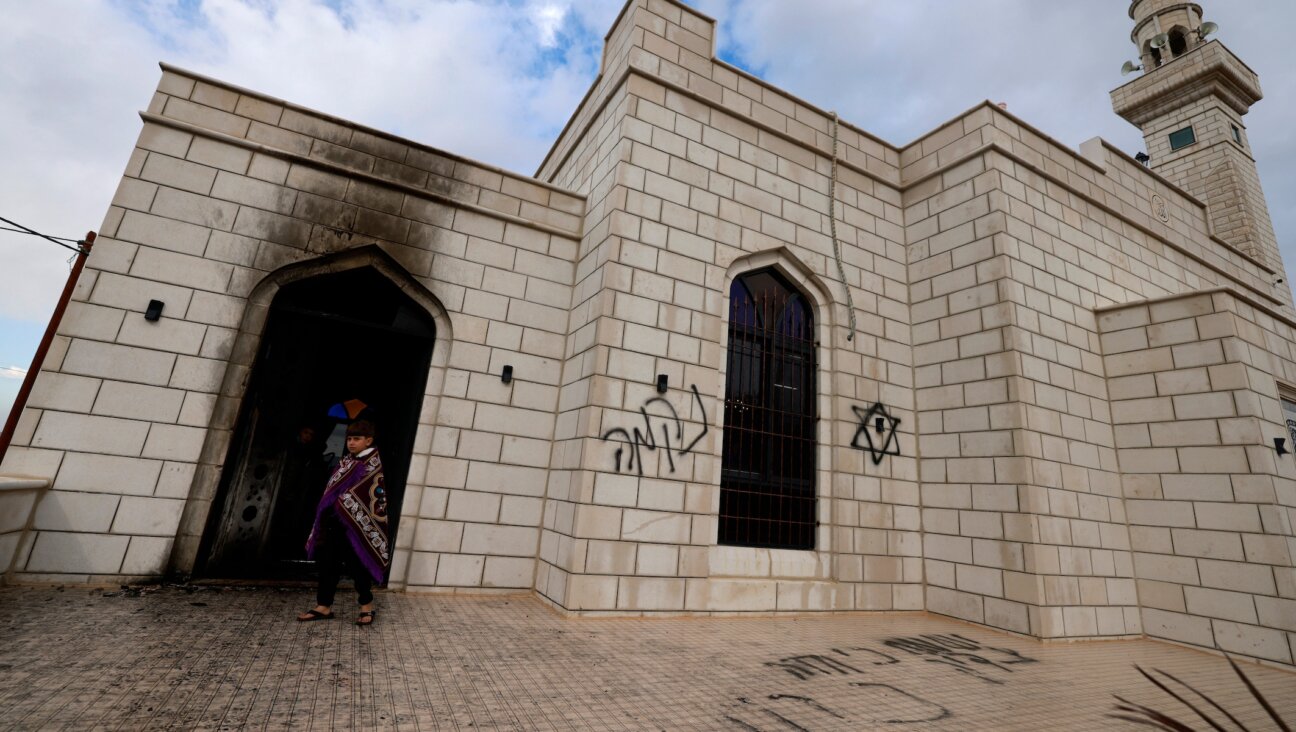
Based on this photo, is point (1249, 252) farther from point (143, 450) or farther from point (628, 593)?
point (143, 450)

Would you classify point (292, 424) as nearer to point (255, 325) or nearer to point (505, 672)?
point (255, 325)

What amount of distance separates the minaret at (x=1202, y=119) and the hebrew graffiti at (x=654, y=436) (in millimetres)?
15028

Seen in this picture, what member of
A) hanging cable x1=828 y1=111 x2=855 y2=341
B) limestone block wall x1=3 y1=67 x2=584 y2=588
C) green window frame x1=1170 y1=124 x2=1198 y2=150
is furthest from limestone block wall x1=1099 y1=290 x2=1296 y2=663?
green window frame x1=1170 y1=124 x2=1198 y2=150

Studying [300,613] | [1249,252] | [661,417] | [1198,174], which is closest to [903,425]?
[661,417]

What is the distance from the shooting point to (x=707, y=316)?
270 inches

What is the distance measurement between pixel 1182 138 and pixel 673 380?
17072mm

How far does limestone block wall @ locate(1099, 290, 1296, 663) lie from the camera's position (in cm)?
607

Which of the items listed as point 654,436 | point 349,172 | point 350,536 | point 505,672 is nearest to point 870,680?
point 505,672

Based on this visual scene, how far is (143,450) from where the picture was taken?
5.41 m

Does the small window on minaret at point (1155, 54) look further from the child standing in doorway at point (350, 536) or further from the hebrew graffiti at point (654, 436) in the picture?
the child standing in doorway at point (350, 536)

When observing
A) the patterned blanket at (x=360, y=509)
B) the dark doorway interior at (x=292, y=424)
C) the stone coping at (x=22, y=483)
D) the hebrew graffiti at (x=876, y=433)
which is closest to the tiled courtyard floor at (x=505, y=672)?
the patterned blanket at (x=360, y=509)

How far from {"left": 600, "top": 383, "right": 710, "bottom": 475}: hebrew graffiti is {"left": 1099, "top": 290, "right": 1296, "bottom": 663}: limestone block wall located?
18.5 feet

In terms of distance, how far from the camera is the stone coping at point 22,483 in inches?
179

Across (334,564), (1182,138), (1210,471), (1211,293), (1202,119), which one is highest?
(1202,119)
